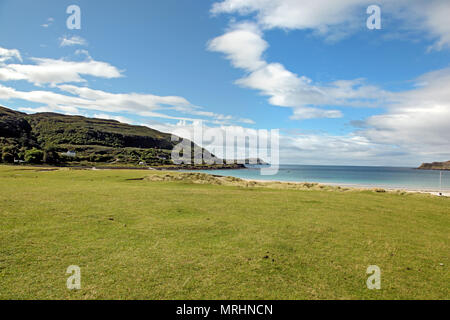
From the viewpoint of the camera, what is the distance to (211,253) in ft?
23.7

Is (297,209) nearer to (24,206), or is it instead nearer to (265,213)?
(265,213)

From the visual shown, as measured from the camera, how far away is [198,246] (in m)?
7.75

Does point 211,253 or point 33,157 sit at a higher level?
point 33,157

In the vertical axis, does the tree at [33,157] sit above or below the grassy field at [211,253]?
above

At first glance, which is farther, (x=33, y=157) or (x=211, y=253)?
(x=33, y=157)

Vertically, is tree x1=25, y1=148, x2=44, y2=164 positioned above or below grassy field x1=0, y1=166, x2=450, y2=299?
above

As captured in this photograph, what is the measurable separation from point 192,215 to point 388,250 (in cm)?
792

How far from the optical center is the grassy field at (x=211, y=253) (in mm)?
5391

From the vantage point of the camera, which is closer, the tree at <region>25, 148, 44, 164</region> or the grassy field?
the grassy field

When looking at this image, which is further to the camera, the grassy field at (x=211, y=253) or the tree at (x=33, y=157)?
the tree at (x=33, y=157)

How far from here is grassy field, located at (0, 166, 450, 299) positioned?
5.39 meters
